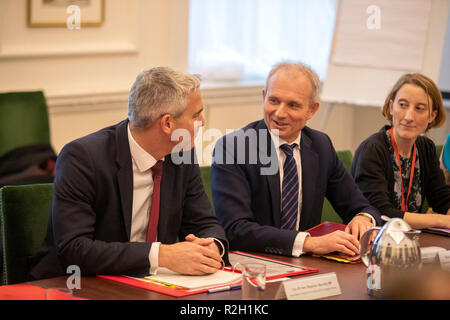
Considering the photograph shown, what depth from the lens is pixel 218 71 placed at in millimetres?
5715

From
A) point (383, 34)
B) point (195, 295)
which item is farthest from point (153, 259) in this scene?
point (383, 34)

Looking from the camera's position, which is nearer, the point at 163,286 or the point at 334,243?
the point at 163,286

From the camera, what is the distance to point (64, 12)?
473cm

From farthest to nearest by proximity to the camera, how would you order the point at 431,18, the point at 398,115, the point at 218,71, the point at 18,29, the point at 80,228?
the point at 218,71
the point at 431,18
the point at 18,29
the point at 398,115
the point at 80,228

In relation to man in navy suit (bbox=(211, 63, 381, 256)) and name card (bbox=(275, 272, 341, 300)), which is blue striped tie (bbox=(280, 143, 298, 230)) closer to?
man in navy suit (bbox=(211, 63, 381, 256))

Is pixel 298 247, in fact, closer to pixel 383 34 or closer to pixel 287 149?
pixel 287 149

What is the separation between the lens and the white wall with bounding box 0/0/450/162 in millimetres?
4609

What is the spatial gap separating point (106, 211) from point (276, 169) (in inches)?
30.4

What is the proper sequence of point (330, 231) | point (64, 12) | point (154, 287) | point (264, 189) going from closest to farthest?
point (154, 287) → point (330, 231) → point (264, 189) → point (64, 12)

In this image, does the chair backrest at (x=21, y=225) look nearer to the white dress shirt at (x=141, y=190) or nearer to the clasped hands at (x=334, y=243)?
the white dress shirt at (x=141, y=190)

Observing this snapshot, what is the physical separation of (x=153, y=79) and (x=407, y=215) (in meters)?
1.32

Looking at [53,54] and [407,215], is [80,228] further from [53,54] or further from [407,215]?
[53,54]

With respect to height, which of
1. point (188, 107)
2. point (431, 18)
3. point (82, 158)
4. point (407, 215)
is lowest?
point (407, 215)
